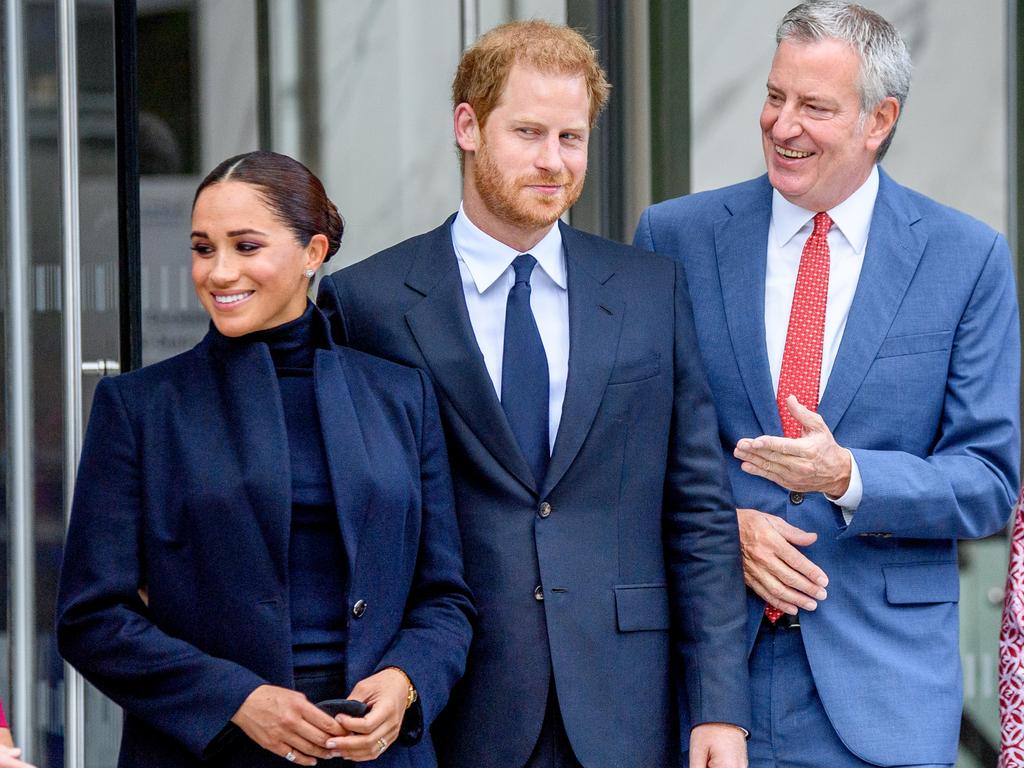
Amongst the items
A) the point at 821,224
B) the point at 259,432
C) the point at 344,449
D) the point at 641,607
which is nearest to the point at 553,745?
the point at 641,607

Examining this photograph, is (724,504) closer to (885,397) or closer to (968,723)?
(885,397)

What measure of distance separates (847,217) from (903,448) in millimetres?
447

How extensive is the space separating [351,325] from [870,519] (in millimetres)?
961

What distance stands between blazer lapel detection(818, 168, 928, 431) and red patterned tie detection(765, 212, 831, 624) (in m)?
0.04

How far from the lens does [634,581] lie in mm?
2619

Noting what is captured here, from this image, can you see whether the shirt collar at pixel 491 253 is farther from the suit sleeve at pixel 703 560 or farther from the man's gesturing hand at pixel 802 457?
the man's gesturing hand at pixel 802 457

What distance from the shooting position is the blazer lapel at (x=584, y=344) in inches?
101

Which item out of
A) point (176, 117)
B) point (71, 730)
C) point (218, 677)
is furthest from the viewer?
point (176, 117)

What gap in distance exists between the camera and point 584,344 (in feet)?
8.64

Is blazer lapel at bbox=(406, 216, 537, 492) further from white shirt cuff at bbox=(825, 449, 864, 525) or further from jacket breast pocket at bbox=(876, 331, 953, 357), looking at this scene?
jacket breast pocket at bbox=(876, 331, 953, 357)

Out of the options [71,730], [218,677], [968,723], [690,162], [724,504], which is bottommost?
[968,723]

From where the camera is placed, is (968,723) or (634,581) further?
(968,723)

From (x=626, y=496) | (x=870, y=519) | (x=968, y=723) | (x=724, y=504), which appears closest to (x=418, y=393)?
(x=626, y=496)

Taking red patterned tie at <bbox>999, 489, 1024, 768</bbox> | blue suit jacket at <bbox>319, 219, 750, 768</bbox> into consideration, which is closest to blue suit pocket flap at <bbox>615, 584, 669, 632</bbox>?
blue suit jacket at <bbox>319, 219, 750, 768</bbox>
